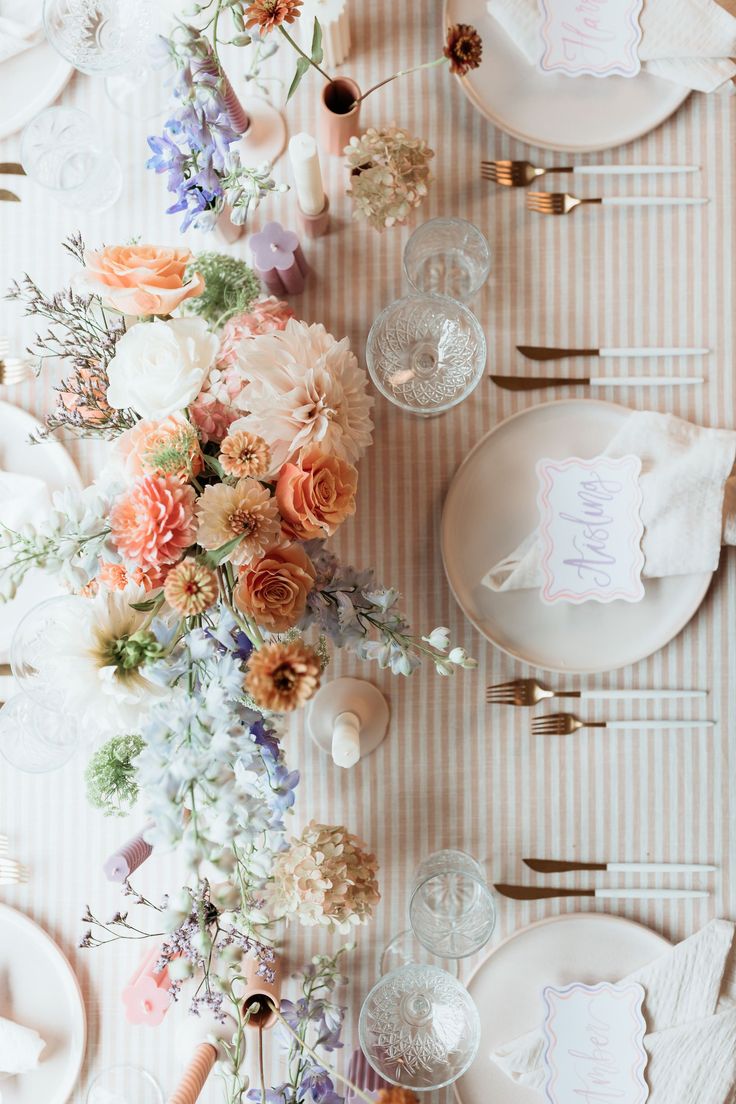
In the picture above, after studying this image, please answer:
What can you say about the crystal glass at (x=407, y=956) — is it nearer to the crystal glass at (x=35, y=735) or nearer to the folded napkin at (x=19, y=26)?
the crystal glass at (x=35, y=735)

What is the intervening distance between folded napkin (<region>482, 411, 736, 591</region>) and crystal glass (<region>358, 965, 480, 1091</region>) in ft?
1.74

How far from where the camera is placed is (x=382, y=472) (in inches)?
46.4

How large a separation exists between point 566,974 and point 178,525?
0.87 m

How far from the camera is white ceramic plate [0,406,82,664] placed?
1.16m

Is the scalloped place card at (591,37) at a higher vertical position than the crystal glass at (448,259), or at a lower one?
higher

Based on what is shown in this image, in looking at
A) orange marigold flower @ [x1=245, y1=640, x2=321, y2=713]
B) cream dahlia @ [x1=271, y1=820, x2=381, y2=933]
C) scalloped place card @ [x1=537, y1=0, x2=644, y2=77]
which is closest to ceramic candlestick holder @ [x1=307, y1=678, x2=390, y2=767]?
cream dahlia @ [x1=271, y1=820, x2=381, y2=933]

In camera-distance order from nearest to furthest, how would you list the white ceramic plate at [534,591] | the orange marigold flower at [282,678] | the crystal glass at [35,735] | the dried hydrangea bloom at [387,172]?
1. the orange marigold flower at [282,678]
2. the crystal glass at [35,735]
3. the dried hydrangea bloom at [387,172]
4. the white ceramic plate at [534,591]

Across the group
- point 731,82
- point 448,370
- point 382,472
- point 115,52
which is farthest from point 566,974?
point 115,52

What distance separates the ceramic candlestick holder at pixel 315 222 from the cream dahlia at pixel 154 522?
0.58 metres

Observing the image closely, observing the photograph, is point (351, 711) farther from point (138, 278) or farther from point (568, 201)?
point (568, 201)

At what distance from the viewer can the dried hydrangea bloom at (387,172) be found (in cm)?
104

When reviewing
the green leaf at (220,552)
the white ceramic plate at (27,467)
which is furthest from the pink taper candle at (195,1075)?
the green leaf at (220,552)

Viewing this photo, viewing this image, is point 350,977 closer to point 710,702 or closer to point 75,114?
point 710,702

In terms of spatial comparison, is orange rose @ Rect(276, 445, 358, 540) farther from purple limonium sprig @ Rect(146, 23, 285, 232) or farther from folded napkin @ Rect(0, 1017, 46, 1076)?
folded napkin @ Rect(0, 1017, 46, 1076)
